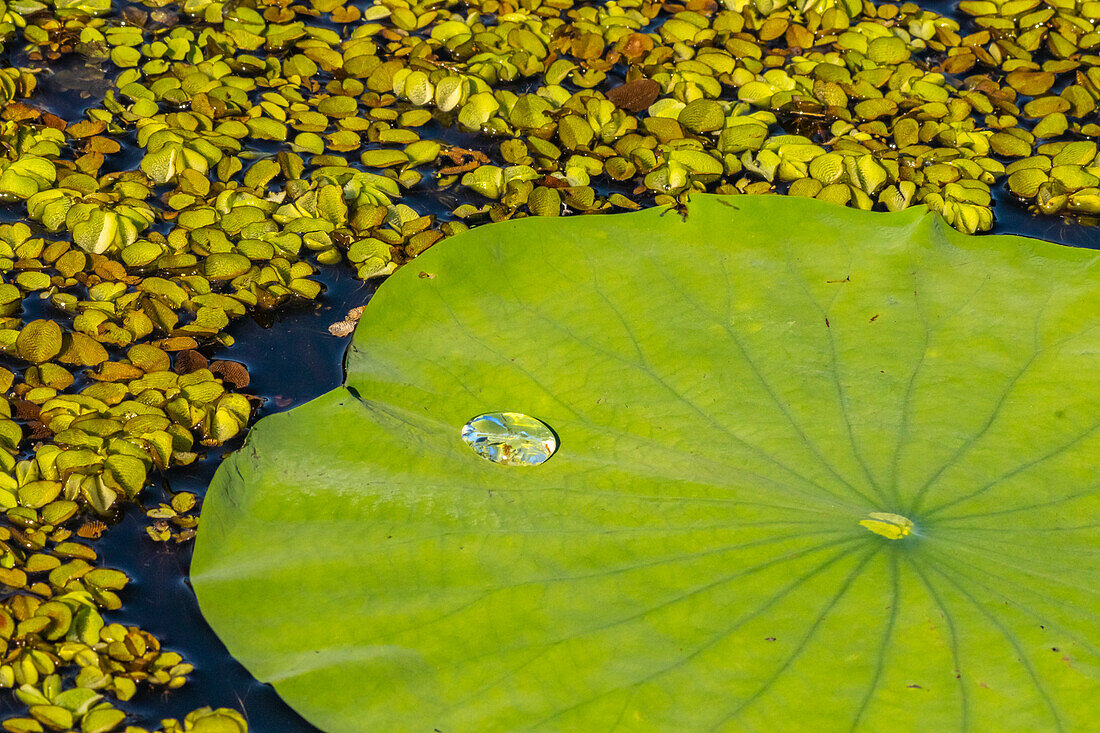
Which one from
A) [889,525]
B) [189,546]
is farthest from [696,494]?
[189,546]

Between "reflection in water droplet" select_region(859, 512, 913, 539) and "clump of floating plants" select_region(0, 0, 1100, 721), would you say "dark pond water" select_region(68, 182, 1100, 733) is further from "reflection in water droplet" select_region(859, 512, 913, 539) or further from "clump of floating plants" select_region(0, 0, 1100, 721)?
"reflection in water droplet" select_region(859, 512, 913, 539)

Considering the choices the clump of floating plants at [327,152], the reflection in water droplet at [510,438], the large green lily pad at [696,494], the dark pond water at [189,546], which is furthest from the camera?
the clump of floating plants at [327,152]

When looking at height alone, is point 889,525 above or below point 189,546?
above

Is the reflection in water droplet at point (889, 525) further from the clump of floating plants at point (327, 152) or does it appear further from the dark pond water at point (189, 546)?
the clump of floating plants at point (327, 152)

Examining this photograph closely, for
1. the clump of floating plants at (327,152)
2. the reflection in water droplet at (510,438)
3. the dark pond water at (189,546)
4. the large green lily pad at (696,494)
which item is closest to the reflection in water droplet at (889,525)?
the large green lily pad at (696,494)

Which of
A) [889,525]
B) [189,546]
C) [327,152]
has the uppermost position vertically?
[889,525]

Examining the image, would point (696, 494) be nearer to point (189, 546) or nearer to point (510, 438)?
point (510, 438)
